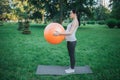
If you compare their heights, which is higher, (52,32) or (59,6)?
(52,32)

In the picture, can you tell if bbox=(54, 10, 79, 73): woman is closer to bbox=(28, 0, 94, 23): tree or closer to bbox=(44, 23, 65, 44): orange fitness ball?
bbox=(44, 23, 65, 44): orange fitness ball

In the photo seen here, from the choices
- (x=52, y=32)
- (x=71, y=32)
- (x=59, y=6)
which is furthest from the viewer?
(x=59, y=6)

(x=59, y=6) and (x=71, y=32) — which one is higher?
(x=71, y=32)

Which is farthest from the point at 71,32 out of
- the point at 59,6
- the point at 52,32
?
the point at 59,6

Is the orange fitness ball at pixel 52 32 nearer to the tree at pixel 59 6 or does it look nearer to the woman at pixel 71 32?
the woman at pixel 71 32

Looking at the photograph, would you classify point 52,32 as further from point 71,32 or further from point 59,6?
point 59,6

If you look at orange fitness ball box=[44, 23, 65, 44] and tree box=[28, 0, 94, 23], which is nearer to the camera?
orange fitness ball box=[44, 23, 65, 44]

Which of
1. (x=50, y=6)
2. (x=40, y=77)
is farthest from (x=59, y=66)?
(x=50, y=6)

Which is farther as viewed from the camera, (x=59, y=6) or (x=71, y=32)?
(x=59, y=6)

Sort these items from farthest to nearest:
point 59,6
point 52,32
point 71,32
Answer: point 59,6, point 52,32, point 71,32

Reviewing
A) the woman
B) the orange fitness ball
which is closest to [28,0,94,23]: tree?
the orange fitness ball

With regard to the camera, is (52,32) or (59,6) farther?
(59,6)

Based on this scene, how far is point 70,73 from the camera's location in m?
7.23

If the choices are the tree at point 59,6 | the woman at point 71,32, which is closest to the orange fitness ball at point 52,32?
the woman at point 71,32
